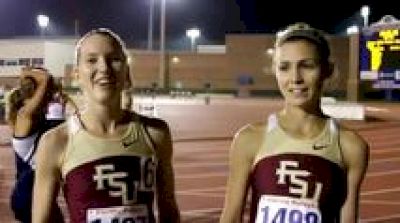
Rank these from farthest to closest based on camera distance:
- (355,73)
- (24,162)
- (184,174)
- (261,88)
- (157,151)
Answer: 1. (261,88)
2. (355,73)
3. (184,174)
4. (24,162)
5. (157,151)

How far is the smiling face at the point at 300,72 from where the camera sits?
9.37ft

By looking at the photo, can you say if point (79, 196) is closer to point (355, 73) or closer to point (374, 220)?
point (374, 220)

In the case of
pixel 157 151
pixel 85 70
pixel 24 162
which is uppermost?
pixel 85 70

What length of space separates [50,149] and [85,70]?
0.31m

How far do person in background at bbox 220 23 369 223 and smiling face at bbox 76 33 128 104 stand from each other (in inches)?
19.4

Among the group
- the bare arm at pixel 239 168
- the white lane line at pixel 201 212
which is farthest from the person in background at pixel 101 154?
the white lane line at pixel 201 212

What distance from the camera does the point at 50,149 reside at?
289 cm

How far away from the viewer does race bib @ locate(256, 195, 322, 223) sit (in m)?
2.79

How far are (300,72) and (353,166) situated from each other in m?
0.40

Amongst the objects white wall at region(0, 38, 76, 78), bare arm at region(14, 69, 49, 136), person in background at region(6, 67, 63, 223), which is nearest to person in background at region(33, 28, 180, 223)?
person in background at region(6, 67, 63, 223)

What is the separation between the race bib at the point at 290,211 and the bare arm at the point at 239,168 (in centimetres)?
16

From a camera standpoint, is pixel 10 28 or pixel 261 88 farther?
pixel 10 28

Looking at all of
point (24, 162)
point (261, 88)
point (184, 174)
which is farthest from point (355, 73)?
point (24, 162)

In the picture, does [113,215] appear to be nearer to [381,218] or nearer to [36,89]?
[36,89]
